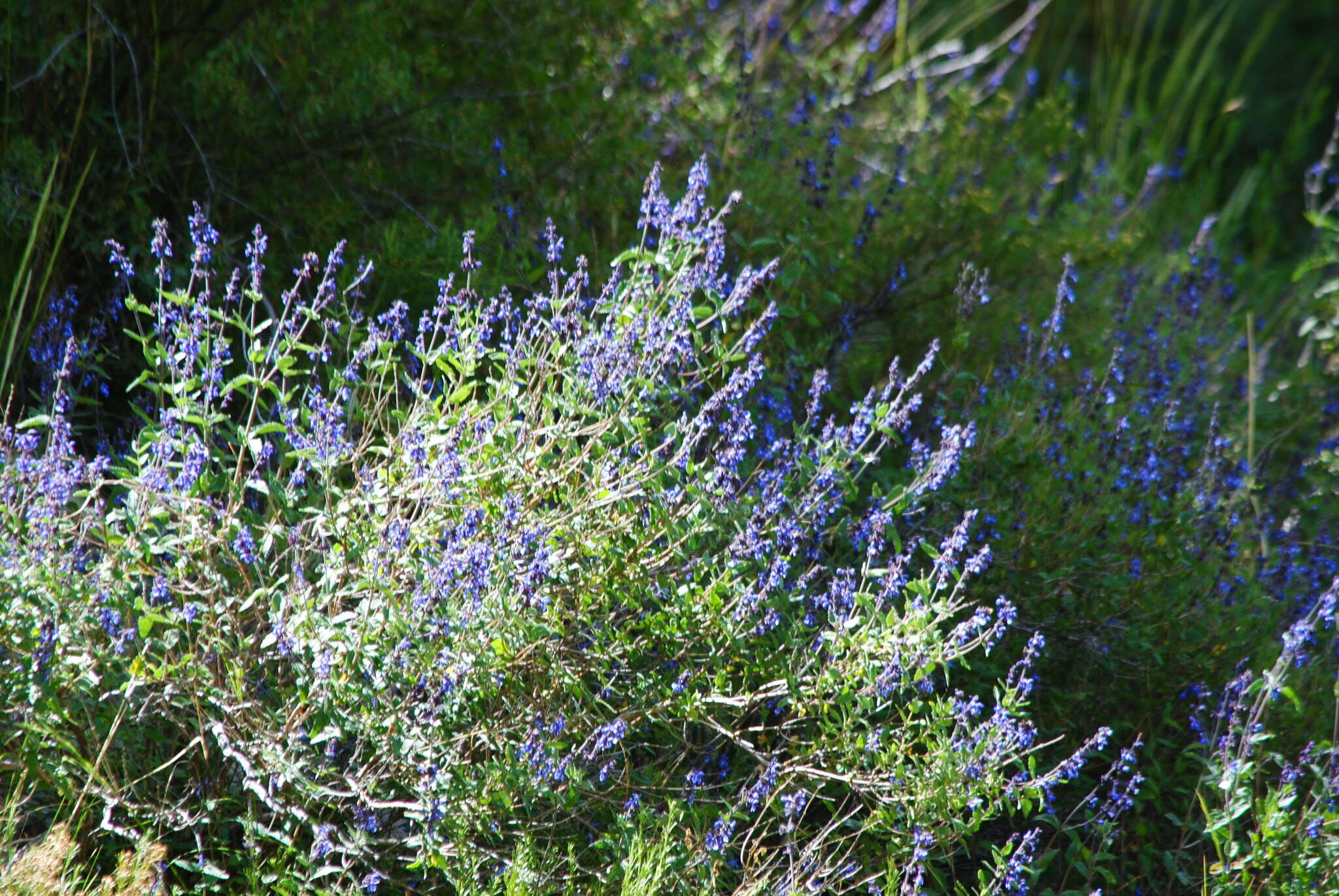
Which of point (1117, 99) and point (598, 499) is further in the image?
point (1117, 99)

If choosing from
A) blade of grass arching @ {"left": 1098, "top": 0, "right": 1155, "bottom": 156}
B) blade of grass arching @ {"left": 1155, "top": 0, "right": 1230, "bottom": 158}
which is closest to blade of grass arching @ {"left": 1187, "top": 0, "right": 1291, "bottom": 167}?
blade of grass arching @ {"left": 1155, "top": 0, "right": 1230, "bottom": 158}

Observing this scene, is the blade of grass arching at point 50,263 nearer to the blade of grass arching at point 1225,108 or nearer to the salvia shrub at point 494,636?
the salvia shrub at point 494,636

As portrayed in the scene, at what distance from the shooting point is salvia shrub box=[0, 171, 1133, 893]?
2148 mm

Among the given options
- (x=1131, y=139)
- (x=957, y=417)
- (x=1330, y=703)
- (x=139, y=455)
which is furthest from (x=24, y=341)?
(x=1131, y=139)

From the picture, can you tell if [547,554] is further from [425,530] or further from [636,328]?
[636,328]

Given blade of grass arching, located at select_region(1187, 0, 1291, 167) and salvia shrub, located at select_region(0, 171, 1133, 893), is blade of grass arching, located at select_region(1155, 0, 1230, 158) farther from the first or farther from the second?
salvia shrub, located at select_region(0, 171, 1133, 893)

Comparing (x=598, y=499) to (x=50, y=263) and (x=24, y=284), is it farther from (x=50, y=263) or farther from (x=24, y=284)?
(x=24, y=284)

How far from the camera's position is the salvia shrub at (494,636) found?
7.05 ft

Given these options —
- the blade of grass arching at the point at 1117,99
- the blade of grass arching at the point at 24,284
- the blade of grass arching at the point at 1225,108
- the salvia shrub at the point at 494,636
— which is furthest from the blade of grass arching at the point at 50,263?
the blade of grass arching at the point at 1225,108

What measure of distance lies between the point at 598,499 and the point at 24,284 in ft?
5.54

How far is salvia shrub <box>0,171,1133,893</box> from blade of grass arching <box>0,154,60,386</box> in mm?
301

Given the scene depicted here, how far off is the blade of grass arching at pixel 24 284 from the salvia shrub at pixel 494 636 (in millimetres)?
301

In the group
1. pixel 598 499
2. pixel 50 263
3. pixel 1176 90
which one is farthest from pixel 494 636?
pixel 1176 90

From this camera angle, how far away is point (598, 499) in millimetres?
2225
